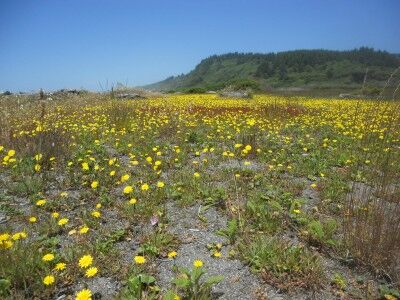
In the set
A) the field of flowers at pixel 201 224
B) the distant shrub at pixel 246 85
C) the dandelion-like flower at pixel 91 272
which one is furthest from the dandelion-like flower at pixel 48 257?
the distant shrub at pixel 246 85

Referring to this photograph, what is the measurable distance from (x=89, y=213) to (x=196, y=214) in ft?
4.62

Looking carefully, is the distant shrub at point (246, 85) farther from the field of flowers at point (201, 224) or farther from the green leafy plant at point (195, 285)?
the green leafy plant at point (195, 285)

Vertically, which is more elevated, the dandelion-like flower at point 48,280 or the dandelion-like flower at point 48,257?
the dandelion-like flower at point 48,257

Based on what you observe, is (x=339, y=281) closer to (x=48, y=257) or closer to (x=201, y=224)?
(x=201, y=224)

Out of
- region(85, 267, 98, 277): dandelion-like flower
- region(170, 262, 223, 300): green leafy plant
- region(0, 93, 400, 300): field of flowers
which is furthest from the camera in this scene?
region(0, 93, 400, 300): field of flowers

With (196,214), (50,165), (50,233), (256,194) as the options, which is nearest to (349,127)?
(256,194)

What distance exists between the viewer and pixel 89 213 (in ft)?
15.1

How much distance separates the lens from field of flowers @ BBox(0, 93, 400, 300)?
127 inches

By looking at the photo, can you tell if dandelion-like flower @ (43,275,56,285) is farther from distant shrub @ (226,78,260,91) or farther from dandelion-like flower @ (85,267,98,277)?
distant shrub @ (226,78,260,91)

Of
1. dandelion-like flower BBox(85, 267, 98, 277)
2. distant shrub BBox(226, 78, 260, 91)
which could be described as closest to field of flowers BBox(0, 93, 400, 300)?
dandelion-like flower BBox(85, 267, 98, 277)

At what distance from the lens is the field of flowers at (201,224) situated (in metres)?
3.21

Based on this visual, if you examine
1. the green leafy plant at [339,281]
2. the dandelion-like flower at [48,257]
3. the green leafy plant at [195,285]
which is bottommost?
the green leafy plant at [339,281]

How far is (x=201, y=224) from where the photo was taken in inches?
174

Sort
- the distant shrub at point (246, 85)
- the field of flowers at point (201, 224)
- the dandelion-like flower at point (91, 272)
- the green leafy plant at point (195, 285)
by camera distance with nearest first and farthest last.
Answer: the green leafy plant at point (195, 285) → the dandelion-like flower at point (91, 272) → the field of flowers at point (201, 224) → the distant shrub at point (246, 85)
